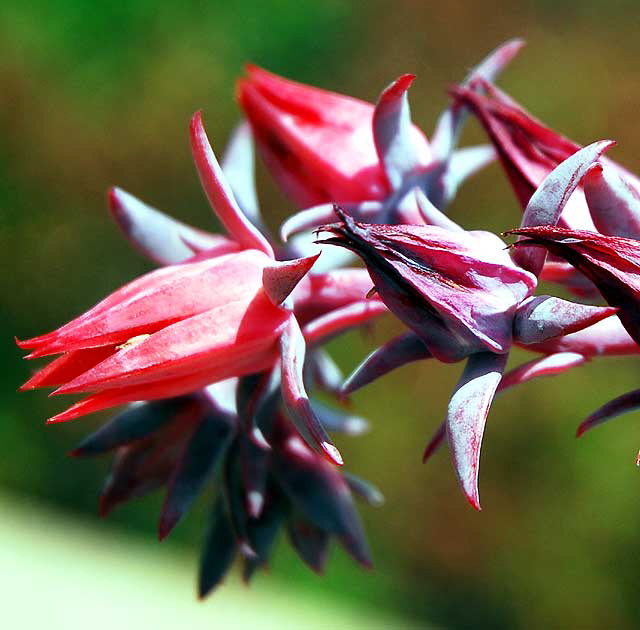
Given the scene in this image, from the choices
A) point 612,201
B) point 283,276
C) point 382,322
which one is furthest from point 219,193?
point 382,322

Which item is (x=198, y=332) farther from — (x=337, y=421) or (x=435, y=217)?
(x=337, y=421)

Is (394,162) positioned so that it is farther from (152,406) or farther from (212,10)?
(212,10)

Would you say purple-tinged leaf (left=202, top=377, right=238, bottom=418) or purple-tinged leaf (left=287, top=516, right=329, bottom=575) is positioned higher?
purple-tinged leaf (left=202, top=377, right=238, bottom=418)

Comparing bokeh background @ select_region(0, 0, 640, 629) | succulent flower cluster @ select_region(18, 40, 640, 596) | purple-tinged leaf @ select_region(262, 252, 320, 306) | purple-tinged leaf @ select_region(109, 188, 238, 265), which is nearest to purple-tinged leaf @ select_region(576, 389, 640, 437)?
A: succulent flower cluster @ select_region(18, 40, 640, 596)

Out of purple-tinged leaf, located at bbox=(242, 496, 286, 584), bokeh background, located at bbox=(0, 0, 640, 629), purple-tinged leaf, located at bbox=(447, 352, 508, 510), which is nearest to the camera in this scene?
purple-tinged leaf, located at bbox=(447, 352, 508, 510)

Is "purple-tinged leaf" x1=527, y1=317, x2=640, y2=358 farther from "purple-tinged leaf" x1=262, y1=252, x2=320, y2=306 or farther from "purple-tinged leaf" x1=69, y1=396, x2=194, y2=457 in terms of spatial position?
"purple-tinged leaf" x1=69, y1=396, x2=194, y2=457

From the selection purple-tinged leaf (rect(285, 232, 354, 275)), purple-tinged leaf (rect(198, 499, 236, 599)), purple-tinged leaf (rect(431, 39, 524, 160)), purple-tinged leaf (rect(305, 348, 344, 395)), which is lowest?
purple-tinged leaf (rect(198, 499, 236, 599))

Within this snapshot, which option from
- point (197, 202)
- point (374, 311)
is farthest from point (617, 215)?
point (197, 202)
